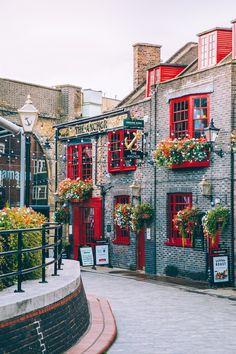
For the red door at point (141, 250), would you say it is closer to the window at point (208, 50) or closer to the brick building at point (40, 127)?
the window at point (208, 50)

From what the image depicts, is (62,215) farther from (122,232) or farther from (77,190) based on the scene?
(122,232)

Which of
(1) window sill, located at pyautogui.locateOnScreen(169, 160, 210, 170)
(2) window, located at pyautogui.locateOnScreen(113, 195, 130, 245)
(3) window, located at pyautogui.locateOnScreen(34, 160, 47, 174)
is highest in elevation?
(3) window, located at pyautogui.locateOnScreen(34, 160, 47, 174)

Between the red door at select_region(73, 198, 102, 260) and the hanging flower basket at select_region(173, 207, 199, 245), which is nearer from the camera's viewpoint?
the hanging flower basket at select_region(173, 207, 199, 245)

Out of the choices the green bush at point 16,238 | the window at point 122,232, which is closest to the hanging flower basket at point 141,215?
the window at point 122,232

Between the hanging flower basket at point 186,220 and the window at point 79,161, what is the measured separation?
8019 mm

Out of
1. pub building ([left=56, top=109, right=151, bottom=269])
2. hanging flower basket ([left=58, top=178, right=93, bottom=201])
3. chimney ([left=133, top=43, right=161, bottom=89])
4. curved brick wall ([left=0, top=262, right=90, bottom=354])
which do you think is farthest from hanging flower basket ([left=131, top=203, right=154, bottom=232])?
curved brick wall ([left=0, top=262, right=90, bottom=354])

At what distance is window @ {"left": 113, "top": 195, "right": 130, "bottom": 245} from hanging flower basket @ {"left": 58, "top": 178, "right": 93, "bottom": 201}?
196 centimetres

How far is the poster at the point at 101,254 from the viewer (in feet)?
83.1

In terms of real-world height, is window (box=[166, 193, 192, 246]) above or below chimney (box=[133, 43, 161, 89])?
below

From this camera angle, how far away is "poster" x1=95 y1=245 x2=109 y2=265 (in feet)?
83.1

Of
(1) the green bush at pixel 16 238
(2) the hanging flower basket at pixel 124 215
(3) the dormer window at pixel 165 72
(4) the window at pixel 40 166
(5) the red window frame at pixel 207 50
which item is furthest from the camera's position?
(4) the window at pixel 40 166

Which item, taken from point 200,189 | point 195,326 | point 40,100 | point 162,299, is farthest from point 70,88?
point 195,326

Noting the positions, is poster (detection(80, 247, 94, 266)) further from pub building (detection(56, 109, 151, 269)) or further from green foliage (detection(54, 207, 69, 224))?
green foliage (detection(54, 207, 69, 224))

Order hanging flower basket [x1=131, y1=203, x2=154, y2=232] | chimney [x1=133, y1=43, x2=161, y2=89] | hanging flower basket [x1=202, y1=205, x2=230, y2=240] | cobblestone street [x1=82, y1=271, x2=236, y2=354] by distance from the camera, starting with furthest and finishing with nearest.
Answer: chimney [x1=133, y1=43, x2=161, y2=89] < hanging flower basket [x1=131, y1=203, x2=154, y2=232] < hanging flower basket [x1=202, y1=205, x2=230, y2=240] < cobblestone street [x1=82, y1=271, x2=236, y2=354]
